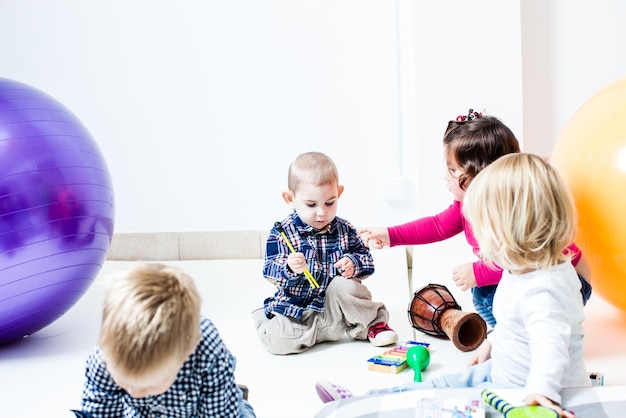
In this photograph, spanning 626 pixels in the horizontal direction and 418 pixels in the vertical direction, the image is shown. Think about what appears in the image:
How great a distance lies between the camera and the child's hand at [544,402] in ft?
4.46

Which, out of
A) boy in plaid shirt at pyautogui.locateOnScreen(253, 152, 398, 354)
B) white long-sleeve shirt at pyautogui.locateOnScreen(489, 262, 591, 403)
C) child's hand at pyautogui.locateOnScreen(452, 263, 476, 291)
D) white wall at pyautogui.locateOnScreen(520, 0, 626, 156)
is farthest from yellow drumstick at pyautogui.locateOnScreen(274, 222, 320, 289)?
white wall at pyautogui.locateOnScreen(520, 0, 626, 156)

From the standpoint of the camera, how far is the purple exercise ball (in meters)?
2.04

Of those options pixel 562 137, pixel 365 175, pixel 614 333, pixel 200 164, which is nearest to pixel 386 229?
pixel 562 137

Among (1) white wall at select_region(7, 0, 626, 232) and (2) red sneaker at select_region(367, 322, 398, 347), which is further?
(1) white wall at select_region(7, 0, 626, 232)

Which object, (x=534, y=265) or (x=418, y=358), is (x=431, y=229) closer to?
(x=418, y=358)

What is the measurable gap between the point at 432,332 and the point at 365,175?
1.32 metres

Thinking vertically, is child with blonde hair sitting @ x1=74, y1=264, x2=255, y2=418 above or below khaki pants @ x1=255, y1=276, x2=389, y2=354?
above

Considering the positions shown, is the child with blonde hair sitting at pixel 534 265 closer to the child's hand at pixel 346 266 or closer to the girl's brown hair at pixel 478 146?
the girl's brown hair at pixel 478 146

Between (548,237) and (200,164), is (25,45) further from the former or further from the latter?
(548,237)

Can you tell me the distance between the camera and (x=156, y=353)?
3.72ft

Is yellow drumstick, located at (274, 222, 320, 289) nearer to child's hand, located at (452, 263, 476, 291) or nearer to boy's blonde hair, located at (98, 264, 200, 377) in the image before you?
child's hand, located at (452, 263, 476, 291)

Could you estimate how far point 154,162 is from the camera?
363 centimetres

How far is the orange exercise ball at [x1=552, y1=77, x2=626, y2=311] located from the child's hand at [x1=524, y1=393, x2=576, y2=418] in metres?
0.70

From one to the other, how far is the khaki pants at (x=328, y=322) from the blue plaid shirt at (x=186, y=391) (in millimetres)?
805
